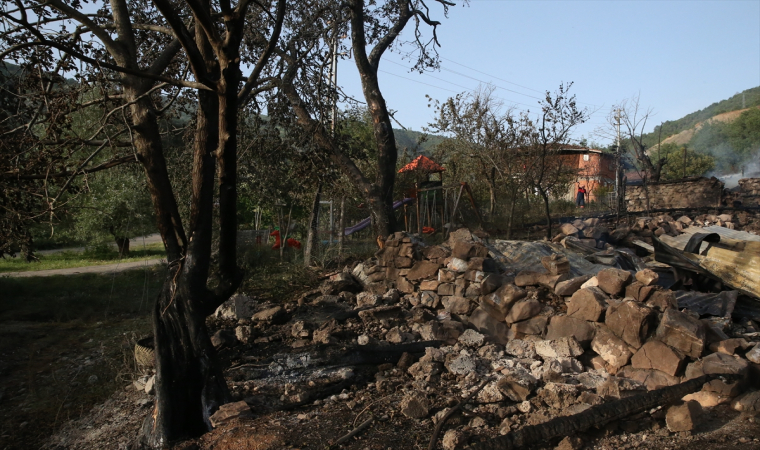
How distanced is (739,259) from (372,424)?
6.29 meters

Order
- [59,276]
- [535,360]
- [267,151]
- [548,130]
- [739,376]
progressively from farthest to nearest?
[59,276] → [548,130] → [267,151] → [535,360] → [739,376]

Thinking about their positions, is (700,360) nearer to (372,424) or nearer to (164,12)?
(372,424)

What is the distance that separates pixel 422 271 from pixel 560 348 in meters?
2.49

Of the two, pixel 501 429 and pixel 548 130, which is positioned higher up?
pixel 548 130

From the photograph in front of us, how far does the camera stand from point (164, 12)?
12.5ft

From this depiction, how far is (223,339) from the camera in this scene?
6.14 metres

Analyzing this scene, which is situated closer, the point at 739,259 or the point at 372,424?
the point at 372,424

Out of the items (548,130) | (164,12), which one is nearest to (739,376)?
(164,12)

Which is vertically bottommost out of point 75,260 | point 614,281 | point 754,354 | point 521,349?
point 75,260

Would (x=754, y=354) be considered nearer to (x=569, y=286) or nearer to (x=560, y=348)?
(x=560, y=348)

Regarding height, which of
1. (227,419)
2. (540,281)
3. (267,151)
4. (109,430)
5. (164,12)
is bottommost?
(109,430)

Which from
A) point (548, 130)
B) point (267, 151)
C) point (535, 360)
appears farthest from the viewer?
point (548, 130)

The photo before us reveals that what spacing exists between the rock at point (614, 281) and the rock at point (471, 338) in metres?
1.44

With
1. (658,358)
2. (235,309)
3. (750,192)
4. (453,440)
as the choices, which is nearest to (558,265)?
(658,358)
